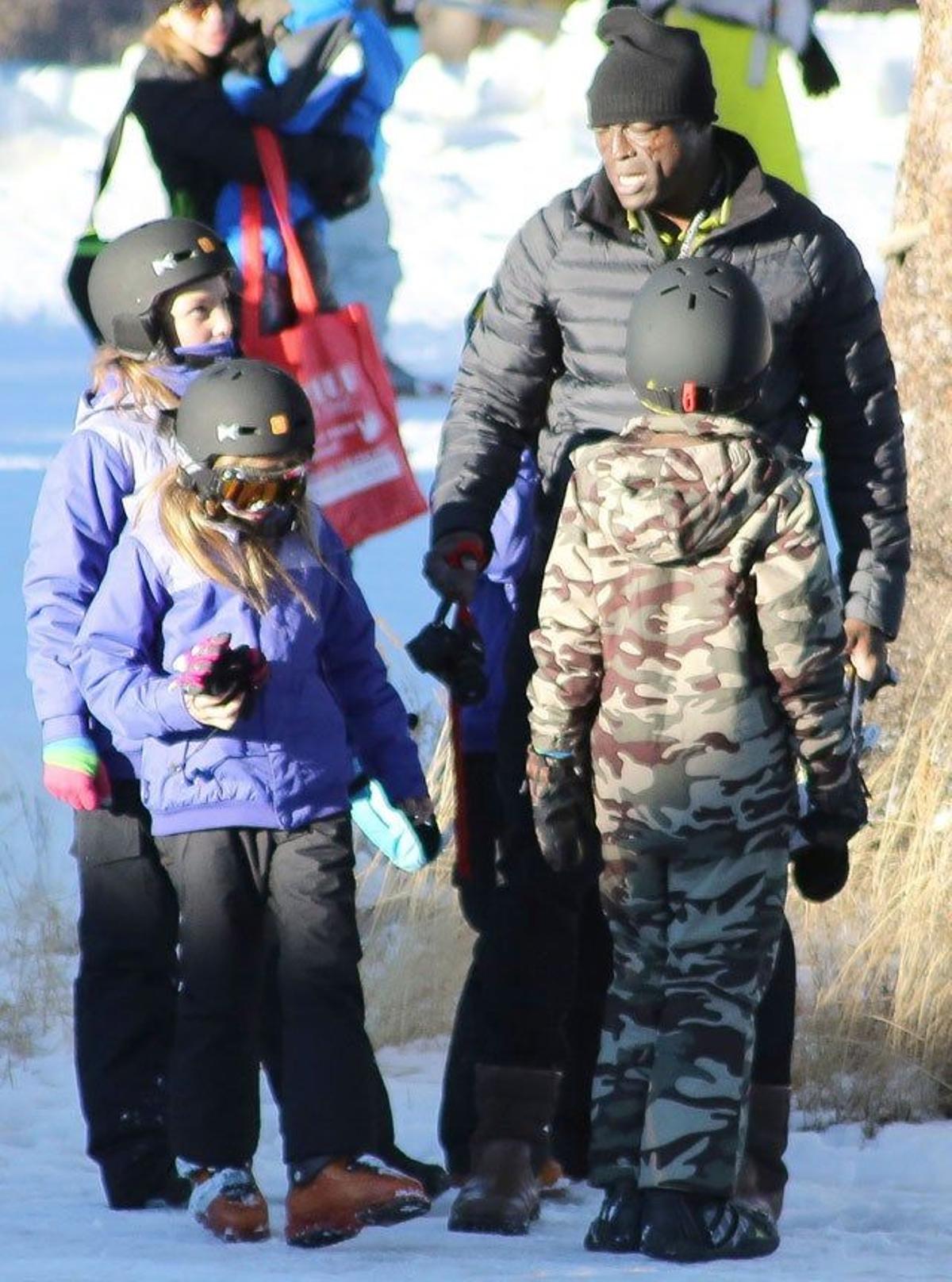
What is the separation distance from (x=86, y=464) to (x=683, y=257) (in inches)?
45.2

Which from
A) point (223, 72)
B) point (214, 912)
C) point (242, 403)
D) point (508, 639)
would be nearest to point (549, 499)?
point (508, 639)

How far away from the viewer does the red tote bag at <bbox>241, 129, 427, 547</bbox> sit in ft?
19.4

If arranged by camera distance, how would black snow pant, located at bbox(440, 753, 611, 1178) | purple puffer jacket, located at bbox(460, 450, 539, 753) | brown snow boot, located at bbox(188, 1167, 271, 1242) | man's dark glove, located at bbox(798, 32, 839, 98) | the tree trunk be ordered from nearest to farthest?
brown snow boot, located at bbox(188, 1167, 271, 1242)
black snow pant, located at bbox(440, 753, 611, 1178)
purple puffer jacket, located at bbox(460, 450, 539, 753)
the tree trunk
man's dark glove, located at bbox(798, 32, 839, 98)

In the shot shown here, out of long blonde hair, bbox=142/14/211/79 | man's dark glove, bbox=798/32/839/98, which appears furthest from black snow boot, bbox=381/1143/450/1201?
man's dark glove, bbox=798/32/839/98

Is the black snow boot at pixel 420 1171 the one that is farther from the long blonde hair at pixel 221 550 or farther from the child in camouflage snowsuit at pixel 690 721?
the long blonde hair at pixel 221 550

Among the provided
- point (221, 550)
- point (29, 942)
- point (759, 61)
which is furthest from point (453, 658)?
point (759, 61)

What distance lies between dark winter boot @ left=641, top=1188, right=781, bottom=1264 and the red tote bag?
206 cm

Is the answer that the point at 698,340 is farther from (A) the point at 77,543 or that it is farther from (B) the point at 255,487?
(A) the point at 77,543

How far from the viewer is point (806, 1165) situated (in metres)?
5.26

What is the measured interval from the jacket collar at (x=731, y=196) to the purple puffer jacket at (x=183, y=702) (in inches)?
29.2

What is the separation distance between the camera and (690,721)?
4262 mm

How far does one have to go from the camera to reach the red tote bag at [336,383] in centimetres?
590

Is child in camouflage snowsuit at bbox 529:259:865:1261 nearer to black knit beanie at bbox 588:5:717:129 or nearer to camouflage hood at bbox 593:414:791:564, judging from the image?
camouflage hood at bbox 593:414:791:564

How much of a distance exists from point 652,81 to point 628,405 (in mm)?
549
